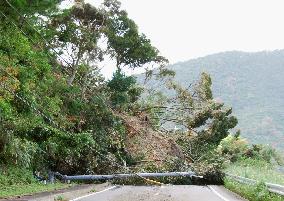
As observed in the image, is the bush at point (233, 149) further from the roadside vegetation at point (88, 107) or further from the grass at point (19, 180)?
the grass at point (19, 180)

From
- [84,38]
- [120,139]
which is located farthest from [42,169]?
[84,38]

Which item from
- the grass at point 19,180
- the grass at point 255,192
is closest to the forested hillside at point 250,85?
the grass at point 255,192

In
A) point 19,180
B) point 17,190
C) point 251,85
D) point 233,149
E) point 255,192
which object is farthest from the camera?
point 251,85

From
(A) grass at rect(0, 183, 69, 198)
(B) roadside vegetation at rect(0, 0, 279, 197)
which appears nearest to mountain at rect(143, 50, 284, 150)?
(B) roadside vegetation at rect(0, 0, 279, 197)

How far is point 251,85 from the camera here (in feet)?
404

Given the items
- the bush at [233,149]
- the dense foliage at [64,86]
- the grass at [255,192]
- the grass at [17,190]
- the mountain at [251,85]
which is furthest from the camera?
the mountain at [251,85]

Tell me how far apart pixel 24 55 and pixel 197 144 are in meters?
23.5

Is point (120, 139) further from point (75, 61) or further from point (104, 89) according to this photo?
point (75, 61)

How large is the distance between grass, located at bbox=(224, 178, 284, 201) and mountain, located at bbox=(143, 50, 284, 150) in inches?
2900

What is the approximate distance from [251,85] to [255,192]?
4201 inches

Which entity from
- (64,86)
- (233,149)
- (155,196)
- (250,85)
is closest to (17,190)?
(155,196)

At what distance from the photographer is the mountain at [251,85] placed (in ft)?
333

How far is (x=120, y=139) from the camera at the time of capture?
32594mm

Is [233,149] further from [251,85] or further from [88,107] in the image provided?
[251,85]
